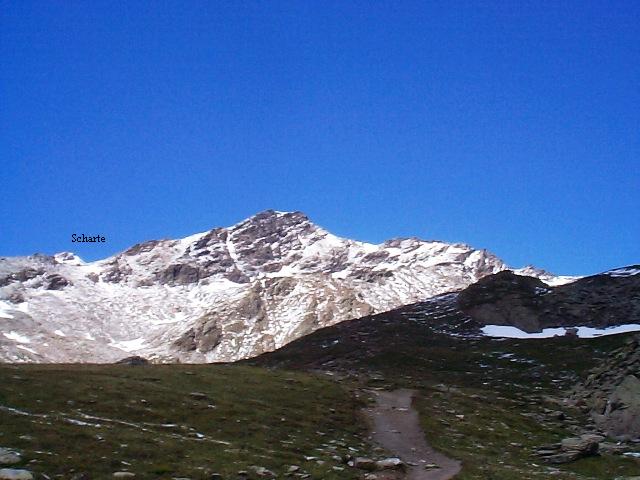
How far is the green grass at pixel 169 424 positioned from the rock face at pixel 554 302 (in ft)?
219

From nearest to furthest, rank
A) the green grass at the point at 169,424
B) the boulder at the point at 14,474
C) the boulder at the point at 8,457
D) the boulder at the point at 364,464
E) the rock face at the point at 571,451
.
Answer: the boulder at the point at 14,474
the boulder at the point at 8,457
the green grass at the point at 169,424
the boulder at the point at 364,464
the rock face at the point at 571,451

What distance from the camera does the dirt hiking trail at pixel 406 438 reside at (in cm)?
3453

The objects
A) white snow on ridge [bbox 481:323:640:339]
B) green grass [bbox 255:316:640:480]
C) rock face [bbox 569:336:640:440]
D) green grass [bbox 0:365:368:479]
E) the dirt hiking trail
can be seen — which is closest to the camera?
green grass [bbox 0:365:368:479]

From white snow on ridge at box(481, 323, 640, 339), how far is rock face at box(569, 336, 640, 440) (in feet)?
124

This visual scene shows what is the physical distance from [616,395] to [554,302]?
67.8m

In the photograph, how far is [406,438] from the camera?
43375 millimetres

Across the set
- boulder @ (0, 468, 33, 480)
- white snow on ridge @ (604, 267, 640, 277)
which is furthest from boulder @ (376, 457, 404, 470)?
white snow on ridge @ (604, 267, 640, 277)

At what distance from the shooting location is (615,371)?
2378 inches

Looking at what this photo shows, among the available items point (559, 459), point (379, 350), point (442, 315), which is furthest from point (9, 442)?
point (442, 315)

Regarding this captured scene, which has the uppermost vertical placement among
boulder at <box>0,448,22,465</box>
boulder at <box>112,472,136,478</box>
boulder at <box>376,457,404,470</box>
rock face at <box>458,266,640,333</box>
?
rock face at <box>458,266,640,333</box>

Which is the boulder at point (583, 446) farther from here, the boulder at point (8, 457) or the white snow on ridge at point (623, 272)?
the white snow on ridge at point (623, 272)

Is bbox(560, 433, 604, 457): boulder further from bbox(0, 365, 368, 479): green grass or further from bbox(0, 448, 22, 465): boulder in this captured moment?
bbox(0, 448, 22, 465): boulder

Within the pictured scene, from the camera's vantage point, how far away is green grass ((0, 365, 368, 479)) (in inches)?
1149

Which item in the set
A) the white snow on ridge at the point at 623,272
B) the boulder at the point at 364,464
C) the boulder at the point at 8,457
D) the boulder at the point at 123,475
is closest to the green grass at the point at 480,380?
the boulder at the point at 364,464
